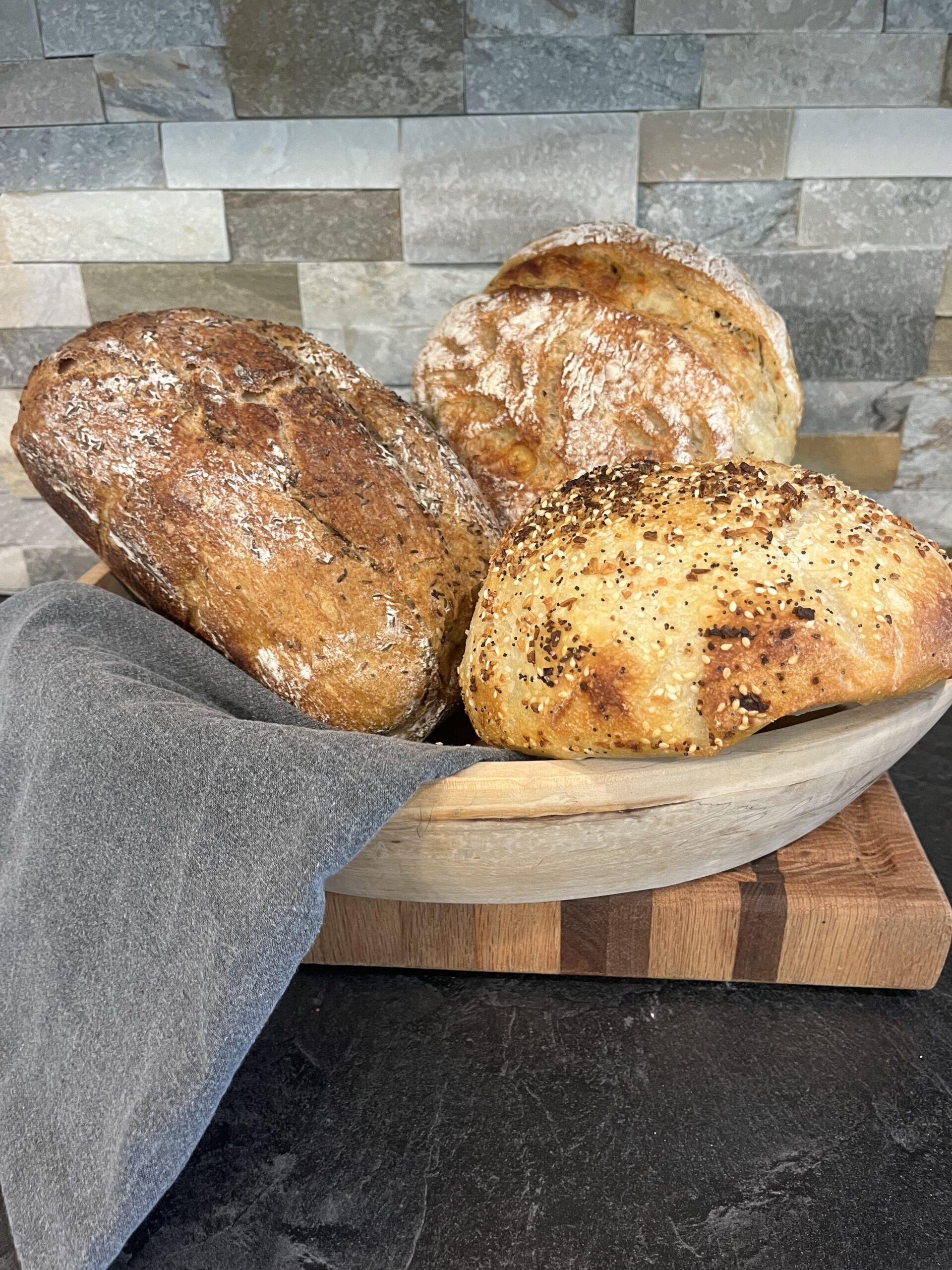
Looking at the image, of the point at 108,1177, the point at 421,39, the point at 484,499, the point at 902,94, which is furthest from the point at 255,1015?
the point at 902,94

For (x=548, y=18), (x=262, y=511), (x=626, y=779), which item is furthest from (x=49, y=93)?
(x=626, y=779)

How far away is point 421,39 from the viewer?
1.11 meters

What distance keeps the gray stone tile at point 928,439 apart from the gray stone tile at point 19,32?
1.12m

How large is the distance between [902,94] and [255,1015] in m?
1.15

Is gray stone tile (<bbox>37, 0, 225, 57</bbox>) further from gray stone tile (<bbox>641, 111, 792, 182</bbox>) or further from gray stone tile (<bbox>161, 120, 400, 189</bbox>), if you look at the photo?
gray stone tile (<bbox>641, 111, 792, 182</bbox>)

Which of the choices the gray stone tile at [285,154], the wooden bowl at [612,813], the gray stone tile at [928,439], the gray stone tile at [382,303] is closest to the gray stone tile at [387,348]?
the gray stone tile at [382,303]

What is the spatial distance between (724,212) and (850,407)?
29 centimetres

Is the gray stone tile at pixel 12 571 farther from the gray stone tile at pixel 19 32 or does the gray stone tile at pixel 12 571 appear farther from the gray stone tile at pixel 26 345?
the gray stone tile at pixel 19 32

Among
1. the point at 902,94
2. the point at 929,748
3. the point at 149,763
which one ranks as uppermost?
the point at 902,94

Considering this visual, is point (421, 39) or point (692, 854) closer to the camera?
point (692, 854)

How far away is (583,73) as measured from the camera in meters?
1.12

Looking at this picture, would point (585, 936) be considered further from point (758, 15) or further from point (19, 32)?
point (19, 32)

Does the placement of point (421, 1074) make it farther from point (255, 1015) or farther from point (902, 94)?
point (902, 94)

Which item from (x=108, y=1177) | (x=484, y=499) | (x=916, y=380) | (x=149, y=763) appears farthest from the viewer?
(x=916, y=380)
